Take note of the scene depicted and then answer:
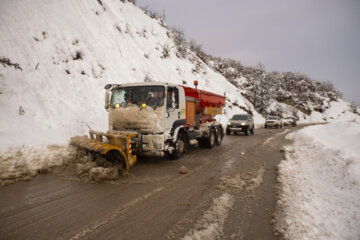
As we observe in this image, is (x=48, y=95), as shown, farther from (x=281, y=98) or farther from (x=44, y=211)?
(x=281, y=98)

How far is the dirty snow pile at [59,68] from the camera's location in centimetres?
783

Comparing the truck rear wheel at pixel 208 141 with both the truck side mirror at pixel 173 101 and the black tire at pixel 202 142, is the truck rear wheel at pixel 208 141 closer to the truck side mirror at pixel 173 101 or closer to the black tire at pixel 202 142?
the black tire at pixel 202 142

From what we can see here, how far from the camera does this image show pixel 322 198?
3.95 m

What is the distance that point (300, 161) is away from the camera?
7.15 m

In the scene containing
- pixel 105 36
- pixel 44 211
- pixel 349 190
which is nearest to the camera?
pixel 44 211

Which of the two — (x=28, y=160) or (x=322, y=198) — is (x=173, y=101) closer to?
(x=28, y=160)

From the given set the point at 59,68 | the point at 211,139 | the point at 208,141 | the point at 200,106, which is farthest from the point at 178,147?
the point at 59,68

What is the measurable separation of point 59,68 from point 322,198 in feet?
51.3

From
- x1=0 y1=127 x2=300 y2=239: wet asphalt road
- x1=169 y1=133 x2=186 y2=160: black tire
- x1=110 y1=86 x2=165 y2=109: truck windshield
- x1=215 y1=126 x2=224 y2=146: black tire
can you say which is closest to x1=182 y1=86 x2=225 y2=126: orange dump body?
x1=169 y1=133 x2=186 y2=160: black tire

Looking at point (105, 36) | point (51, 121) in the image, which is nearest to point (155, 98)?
point (51, 121)

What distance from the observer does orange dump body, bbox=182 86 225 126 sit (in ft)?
28.9

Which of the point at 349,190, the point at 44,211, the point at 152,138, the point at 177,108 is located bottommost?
the point at 44,211

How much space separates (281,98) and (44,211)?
207ft

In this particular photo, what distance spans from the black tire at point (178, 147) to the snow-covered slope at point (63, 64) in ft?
13.9
